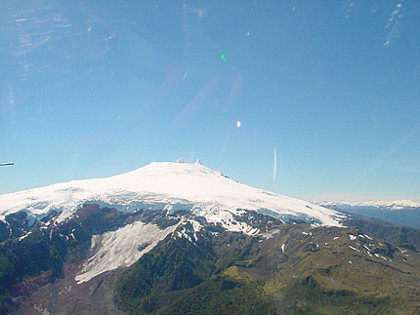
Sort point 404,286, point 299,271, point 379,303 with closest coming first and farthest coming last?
point 379,303 < point 404,286 < point 299,271

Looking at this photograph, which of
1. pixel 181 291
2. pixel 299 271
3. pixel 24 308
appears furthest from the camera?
pixel 181 291

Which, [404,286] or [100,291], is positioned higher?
[404,286]

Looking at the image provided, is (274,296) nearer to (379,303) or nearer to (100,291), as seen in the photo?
(379,303)

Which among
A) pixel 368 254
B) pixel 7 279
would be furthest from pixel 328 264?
pixel 7 279

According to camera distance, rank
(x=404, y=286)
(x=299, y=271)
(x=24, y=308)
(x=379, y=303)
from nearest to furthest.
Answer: (x=379, y=303), (x=404, y=286), (x=24, y=308), (x=299, y=271)

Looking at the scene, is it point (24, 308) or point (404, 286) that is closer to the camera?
point (404, 286)

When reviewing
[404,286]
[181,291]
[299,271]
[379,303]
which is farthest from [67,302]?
[404,286]

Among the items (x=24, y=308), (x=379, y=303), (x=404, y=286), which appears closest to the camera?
(x=379, y=303)

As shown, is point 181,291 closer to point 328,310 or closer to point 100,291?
point 100,291

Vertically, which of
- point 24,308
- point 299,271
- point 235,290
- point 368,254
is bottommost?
point 24,308
